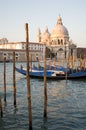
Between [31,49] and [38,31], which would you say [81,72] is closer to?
[31,49]

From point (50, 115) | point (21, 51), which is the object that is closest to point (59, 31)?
point (21, 51)

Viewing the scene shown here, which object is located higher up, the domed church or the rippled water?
the domed church

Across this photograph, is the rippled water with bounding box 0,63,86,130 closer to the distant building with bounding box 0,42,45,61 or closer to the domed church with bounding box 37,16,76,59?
the distant building with bounding box 0,42,45,61

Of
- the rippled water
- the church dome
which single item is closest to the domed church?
the church dome

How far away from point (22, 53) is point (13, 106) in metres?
Result: 54.1

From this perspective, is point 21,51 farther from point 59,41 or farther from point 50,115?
point 50,115

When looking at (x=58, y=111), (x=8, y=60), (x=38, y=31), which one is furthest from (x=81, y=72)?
(x=38, y=31)

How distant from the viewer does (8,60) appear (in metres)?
59.6

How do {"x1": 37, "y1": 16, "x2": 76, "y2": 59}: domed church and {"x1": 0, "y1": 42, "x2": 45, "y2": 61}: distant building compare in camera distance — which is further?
{"x1": 37, "y1": 16, "x2": 76, "y2": 59}: domed church

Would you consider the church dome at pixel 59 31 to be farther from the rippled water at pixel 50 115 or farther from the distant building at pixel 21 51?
the rippled water at pixel 50 115

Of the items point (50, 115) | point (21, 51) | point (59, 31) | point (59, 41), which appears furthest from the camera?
point (59, 41)

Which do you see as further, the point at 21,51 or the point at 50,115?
the point at 21,51

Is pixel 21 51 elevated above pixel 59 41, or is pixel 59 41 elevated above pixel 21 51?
pixel 59 41

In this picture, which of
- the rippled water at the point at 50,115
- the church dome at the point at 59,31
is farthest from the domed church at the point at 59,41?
the rippled water at the point at 50,115
